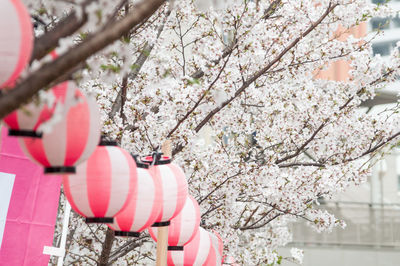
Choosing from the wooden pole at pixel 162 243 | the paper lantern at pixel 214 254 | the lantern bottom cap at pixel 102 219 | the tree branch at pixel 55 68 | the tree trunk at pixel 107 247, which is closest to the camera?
the tree branch at pixel 55 68

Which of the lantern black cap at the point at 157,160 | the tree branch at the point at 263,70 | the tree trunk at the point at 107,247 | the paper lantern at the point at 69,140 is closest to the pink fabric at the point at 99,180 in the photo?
the paper lantern at the point at 69,140

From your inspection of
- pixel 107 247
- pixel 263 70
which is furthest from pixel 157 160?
pixel 263 70

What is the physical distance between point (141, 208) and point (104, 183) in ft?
1.68

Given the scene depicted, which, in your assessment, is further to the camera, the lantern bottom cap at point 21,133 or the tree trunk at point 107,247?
the tree trunk at point 107,247

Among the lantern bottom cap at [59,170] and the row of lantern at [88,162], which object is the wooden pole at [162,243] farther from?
the lantern bottom cap at [59,170]

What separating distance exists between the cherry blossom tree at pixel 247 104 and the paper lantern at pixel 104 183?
169cm

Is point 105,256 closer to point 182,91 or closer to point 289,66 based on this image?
point 182,91

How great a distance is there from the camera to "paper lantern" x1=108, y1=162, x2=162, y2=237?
287cm

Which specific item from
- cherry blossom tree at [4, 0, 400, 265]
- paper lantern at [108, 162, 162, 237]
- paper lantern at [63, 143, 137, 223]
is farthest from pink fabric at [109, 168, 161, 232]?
cherry blossom tree at [4, 0, 400, 265]

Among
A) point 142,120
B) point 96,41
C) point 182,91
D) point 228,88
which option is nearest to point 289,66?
point 228,88

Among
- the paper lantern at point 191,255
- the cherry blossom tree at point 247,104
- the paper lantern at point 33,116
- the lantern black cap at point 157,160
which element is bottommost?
the paper lantern at point 191,255

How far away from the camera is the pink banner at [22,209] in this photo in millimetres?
3891

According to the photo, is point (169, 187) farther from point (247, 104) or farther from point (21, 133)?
point (247, 104)

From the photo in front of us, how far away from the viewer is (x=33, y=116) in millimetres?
1771
